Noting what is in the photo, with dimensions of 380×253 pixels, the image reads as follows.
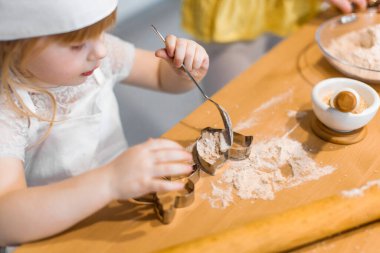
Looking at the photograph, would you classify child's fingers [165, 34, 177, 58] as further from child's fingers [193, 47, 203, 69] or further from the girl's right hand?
the girl's right hand

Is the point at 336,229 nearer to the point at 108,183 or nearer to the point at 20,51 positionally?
the point at 108,183

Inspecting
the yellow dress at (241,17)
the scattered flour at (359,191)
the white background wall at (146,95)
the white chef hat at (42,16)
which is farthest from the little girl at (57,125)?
the white background wall at (146,95)

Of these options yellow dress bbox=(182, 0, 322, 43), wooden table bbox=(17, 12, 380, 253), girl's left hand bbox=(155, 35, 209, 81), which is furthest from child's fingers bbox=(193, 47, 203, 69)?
yellow dress bbox=(182, 0, 322, 43)

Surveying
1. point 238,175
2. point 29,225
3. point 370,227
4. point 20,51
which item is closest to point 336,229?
point 370,227

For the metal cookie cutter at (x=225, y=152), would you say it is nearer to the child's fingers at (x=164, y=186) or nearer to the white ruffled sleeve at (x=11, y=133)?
the child's fingers at (x=164, y=186)

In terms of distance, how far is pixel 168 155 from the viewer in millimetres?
645

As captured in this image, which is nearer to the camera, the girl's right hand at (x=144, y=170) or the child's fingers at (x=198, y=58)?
the girl's right hand at (x=144, y=170)

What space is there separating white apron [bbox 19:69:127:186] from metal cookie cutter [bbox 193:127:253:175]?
27cm

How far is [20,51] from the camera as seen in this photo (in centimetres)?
69

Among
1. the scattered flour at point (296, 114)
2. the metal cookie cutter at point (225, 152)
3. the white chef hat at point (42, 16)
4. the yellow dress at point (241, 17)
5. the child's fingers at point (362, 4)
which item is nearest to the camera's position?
the white chef hat at point (42, 16)

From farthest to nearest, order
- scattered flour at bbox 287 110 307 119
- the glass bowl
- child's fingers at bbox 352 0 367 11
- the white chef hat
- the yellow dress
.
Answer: the yellow dress → child's fingers at bbox 352 0 367 11 → the glass bowl → scattered flour at bbox 287 110 307 119 → the white chef hat

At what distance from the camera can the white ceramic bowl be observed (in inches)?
30.0

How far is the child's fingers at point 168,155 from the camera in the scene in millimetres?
644

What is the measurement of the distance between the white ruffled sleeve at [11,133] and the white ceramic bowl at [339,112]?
0.54 meters
